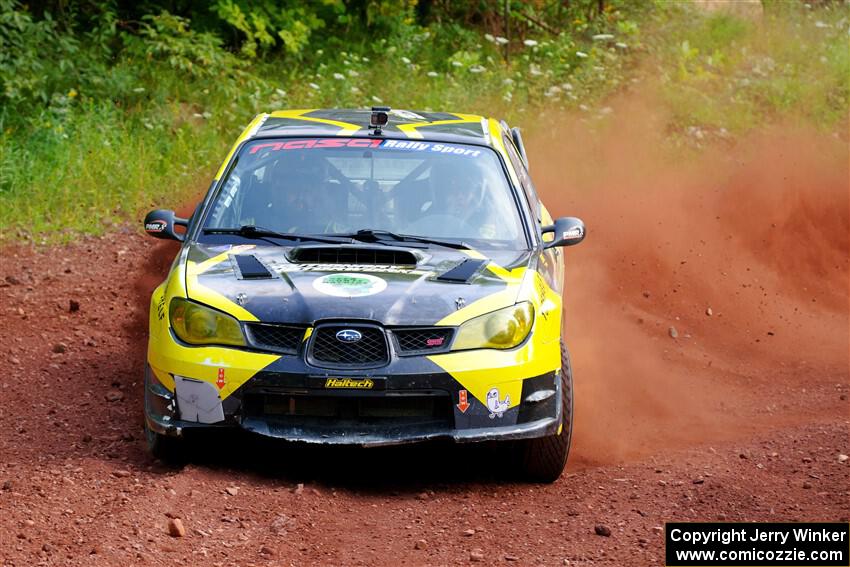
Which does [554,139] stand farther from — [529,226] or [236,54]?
[529,226]

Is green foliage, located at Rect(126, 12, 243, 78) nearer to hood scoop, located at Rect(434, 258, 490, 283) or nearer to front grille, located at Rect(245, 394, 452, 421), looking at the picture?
hood scoop, located at Rect(434, 258, 490, 283)

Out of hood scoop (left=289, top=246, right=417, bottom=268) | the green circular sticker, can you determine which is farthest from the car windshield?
the green circular sticker

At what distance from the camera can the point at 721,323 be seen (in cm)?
1130

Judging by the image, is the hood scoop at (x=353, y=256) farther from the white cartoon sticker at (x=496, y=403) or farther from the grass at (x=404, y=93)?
the grass at (x=404, y=93)

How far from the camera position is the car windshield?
24.0 feet

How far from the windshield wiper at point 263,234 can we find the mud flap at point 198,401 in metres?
1.17

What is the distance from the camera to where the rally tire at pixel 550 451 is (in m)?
6.53

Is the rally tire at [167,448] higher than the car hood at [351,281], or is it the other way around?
the car hood at [351,281]

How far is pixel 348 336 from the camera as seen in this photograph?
616cm

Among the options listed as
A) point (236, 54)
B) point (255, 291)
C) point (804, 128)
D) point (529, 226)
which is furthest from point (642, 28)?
point (255, 291)

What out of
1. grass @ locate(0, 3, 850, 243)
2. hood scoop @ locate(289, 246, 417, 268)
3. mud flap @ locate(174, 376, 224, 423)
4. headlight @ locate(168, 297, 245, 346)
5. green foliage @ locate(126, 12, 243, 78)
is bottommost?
grass @ locate(0, 3, 850, 243)

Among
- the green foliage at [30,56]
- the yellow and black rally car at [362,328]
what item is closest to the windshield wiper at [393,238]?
the yellow and black rally car at [362,328]

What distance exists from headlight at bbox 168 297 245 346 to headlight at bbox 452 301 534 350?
1.01 metres

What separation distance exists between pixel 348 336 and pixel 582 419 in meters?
2.42
